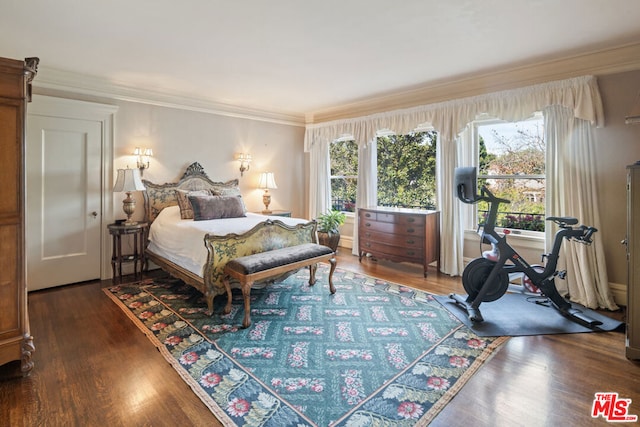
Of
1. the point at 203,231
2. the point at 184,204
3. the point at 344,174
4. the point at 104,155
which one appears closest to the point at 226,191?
the point at 184,204

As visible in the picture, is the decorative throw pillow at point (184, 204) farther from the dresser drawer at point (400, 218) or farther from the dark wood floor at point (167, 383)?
the dresser drawer at point (400, 218)

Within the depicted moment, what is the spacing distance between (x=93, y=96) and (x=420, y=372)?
4.78m

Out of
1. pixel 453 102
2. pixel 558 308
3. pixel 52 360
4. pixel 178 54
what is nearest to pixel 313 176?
pixel 453 102

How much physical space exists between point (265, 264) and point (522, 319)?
95.2 inches

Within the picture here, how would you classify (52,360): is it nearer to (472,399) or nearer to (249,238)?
(249,238)

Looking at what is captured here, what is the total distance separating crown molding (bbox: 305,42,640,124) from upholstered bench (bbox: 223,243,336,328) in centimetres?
268

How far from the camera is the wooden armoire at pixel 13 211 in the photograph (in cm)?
204

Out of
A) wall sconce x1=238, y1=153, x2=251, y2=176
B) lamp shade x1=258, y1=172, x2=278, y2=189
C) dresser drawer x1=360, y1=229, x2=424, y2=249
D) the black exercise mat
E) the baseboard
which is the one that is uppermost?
wall sconce x1=238, y1=153, x2=251, y2=176

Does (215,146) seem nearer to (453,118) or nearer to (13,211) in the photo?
(13,211)

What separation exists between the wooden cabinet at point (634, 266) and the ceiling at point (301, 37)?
133cm

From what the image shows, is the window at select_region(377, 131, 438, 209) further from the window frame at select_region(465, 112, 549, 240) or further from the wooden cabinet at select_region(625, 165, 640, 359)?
the wooden cabinet at select_region(625, 165, 640, 359)

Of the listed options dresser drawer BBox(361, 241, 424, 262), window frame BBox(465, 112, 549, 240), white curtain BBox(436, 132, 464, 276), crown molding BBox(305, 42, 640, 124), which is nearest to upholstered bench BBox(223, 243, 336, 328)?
dresser drawer BBox(361, 241, 424, 262)

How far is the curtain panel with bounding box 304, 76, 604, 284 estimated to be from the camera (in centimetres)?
331

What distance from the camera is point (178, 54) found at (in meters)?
3.32
